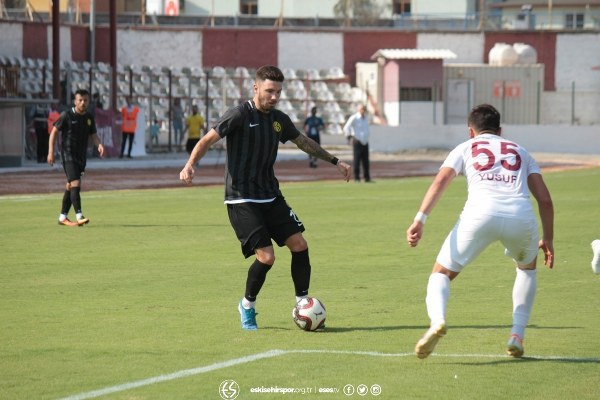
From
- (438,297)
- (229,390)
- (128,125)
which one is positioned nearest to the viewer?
(229,390)

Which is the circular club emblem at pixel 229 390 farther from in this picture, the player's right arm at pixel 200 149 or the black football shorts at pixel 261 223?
the player's right arm at pixel 200 149

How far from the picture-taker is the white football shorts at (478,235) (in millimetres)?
8586

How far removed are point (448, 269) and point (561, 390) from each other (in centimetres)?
123

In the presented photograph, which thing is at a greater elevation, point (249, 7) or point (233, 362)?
point (249, 7)

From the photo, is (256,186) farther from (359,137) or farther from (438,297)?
(359,137)

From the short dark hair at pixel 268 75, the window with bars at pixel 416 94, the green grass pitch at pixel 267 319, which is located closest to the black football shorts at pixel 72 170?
the green grass pitch at pixel 267 319

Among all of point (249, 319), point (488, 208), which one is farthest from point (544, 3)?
point (488, 208)

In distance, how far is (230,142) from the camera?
10.2 m

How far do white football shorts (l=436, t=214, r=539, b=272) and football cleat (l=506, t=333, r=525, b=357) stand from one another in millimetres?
655

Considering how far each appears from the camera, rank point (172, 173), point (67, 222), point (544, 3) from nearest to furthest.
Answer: point (67, 222) < point (172, 173) < point (544, 3)

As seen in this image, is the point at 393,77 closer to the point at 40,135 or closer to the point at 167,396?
the point at 40,135

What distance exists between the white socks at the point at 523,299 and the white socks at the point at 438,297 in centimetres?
66

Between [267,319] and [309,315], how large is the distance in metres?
0.83

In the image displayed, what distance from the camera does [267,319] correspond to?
10.8 metres
